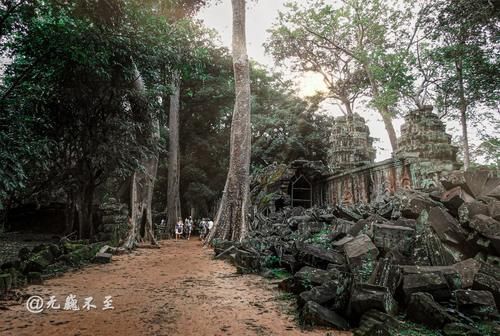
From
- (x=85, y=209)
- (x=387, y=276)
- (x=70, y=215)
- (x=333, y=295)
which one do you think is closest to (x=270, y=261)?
(x=333, y=295)

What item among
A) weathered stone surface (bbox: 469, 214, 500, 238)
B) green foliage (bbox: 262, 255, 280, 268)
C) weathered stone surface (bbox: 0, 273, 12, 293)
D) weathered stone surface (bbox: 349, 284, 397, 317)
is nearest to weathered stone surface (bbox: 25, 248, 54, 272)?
weathered stone surface (bbox: 0, 273, 12, 293)

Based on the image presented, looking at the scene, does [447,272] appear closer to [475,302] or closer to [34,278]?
[475,302]

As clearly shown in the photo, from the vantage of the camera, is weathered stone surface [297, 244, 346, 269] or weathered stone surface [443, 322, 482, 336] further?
weathered stone surface [297, 244, 346, 269]

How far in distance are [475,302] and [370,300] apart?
1059 millimetres

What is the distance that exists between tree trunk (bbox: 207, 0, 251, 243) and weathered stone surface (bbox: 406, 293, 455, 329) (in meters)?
6.91

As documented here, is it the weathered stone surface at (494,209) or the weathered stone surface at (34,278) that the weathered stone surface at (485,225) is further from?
the weathered stone surface at (34,278)

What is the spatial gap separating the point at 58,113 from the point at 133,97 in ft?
6.42

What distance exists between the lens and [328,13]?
65.7ft

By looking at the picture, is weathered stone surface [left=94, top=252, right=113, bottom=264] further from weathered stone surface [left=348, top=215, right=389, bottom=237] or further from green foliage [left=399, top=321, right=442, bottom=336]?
green foliage [left=399, top=321, right=442, bottom=336]

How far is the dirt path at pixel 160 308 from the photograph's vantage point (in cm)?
305

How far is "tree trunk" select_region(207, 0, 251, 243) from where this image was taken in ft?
33.7

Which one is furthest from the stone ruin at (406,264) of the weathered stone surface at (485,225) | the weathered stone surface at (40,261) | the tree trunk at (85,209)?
the tree trunk at (85,209)

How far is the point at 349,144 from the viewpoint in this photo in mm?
16531

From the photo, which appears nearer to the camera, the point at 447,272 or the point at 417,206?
the point at 447,272
